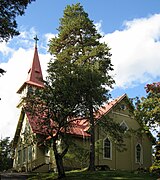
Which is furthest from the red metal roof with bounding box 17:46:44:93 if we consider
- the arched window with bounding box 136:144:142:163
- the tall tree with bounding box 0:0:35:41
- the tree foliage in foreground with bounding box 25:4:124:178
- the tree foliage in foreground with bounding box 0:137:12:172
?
the tall tree with bounding box 0:0:35:41

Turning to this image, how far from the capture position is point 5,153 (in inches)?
1902

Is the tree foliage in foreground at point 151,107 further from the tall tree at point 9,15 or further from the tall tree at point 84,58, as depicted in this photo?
the tall tree at point 9,15

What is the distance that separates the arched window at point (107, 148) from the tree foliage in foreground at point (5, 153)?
58.0 feet

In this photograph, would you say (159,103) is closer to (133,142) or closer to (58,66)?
(58,66)

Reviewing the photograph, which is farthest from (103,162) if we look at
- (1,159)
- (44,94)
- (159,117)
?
(1,159)

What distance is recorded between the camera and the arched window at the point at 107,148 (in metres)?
32.9

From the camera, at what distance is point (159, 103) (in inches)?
973

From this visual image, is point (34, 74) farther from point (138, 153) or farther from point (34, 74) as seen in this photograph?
point (138, 153)

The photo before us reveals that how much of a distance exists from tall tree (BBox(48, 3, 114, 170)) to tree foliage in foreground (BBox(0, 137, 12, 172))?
21975mm

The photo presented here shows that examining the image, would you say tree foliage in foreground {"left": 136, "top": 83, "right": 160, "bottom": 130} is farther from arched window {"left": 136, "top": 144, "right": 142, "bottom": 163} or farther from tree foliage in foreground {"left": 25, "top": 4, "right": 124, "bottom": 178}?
arched window {"left": 136, "top": 144, "right": 142, "bottom": 163}

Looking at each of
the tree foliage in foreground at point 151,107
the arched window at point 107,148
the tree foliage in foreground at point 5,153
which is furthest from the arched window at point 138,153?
the tree foliage in foreground at point 5,153

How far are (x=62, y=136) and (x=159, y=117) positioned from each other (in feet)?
24.9

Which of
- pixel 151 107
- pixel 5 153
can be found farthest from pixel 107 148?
pixel 5 153

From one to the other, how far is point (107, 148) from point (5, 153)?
20831 mm
